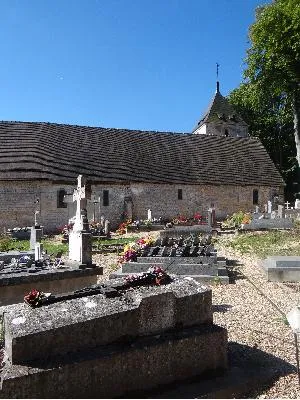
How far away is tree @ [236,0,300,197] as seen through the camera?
24156mm

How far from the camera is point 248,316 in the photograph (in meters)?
7.26

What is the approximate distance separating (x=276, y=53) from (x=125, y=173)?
42.5ft

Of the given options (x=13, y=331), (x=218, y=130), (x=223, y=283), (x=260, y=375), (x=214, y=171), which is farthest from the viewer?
(x=218, y=130)

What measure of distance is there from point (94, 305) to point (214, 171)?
27.1 meters

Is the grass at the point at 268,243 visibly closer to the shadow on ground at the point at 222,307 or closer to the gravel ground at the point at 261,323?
the gravel ground at the point at 261,323

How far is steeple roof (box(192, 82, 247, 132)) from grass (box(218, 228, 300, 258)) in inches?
902

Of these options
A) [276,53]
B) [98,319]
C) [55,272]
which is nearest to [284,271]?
[55,272]

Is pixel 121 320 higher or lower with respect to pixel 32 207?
lower

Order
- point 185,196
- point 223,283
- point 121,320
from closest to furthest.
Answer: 1. point 121,320
2. point 223,283
3. point 185,196

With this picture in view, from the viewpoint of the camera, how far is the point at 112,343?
4352 millimetres

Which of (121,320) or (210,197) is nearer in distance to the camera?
(121,320)

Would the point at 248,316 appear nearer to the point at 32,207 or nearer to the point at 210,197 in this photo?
the point at 32,207

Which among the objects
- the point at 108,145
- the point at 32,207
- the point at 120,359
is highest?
the point at 108,145

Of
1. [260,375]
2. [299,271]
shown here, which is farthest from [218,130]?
[260,375]
